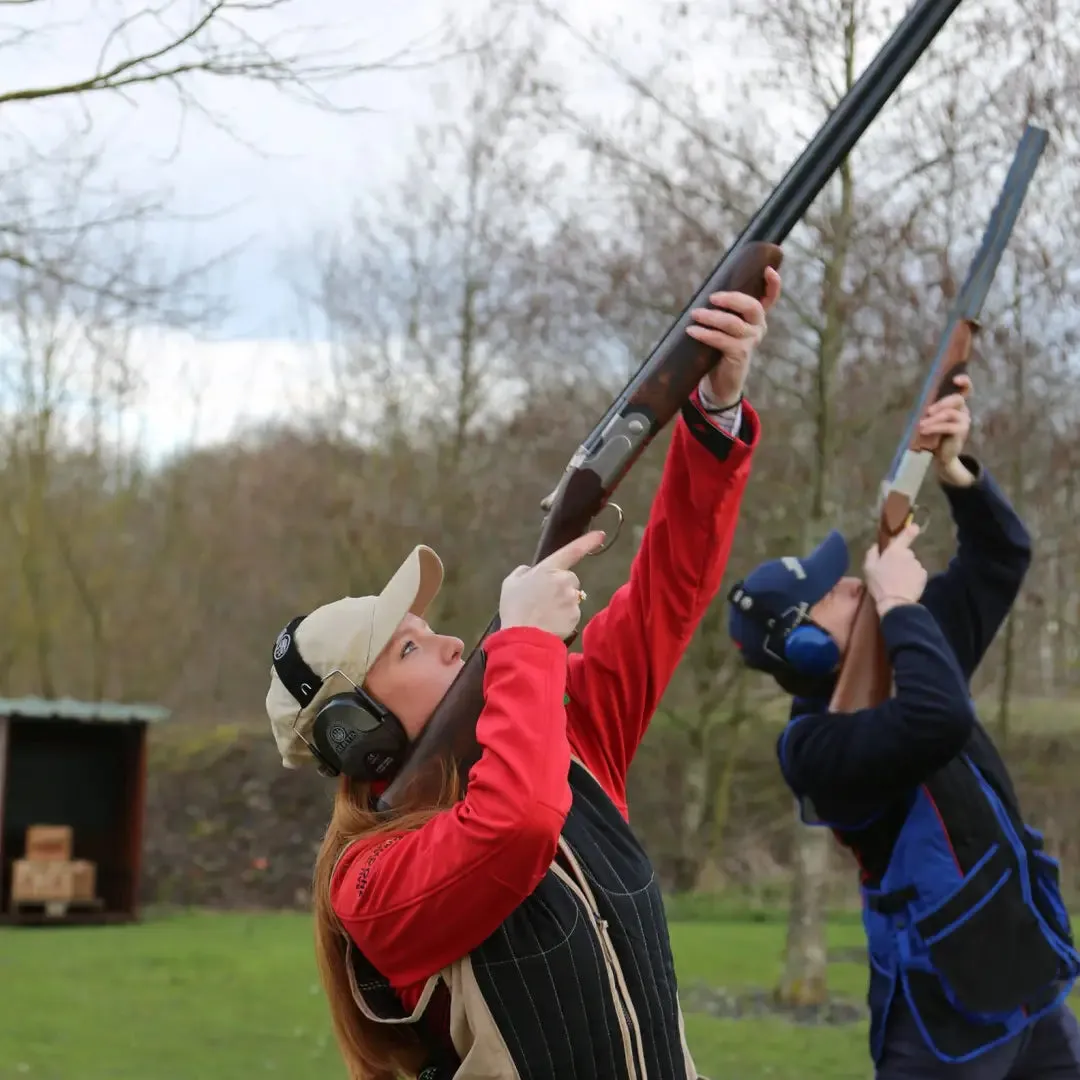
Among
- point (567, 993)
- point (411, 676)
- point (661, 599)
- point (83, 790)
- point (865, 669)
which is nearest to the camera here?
point (567, 993)

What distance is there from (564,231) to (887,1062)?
812 centimetres

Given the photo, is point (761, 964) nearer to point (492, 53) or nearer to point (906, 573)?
point (492, 53)

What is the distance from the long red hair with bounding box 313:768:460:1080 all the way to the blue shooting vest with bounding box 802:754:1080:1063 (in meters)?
1.70

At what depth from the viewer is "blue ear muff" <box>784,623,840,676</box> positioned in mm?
4570

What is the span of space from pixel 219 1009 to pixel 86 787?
24.4ft

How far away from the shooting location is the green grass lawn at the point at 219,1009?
834cm

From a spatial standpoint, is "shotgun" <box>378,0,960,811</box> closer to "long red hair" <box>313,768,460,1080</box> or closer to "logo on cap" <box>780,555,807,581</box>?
"long red hair" <box>313,768,460,1080</box>

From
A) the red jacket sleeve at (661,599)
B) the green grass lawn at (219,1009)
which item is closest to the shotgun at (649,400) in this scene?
the red jacket sleeve at (661,599)

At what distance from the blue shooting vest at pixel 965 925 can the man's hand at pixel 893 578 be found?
51cm

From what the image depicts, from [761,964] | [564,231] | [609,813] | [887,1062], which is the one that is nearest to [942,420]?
[887,1062]

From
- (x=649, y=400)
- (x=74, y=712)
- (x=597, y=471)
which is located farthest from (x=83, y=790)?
(x=649, y=400)

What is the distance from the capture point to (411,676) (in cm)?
304

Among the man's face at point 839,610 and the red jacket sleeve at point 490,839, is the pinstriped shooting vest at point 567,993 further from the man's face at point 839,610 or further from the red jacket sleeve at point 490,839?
the man's face at point 839,610

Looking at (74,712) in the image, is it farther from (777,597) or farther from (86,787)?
(777,597)
